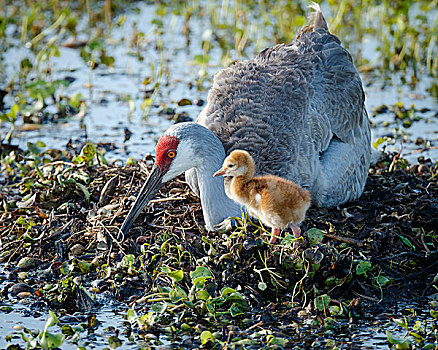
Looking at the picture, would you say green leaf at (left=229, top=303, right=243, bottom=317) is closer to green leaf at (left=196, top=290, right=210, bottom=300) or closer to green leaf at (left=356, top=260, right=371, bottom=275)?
green leaf at (left=196, top=290, right=210, bottom=300)

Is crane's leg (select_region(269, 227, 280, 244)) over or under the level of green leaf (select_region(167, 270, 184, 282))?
over

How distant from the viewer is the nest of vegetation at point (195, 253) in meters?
6.02

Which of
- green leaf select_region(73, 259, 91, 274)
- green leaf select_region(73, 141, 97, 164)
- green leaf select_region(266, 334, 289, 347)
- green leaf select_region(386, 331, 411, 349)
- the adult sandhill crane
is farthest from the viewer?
green leaf select_region(73, 141, 97, 164)

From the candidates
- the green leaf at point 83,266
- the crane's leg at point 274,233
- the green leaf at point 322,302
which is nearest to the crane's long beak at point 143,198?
the green leaf at point 83,266

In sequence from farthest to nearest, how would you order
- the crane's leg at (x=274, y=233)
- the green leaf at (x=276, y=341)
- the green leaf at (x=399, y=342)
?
the crane's leg at (x=274, y=233), the green leaf at (x=276, y=341), the green leaf at (x=399, y=342)

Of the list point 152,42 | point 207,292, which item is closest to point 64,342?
point 207,292

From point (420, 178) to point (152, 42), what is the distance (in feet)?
19.2

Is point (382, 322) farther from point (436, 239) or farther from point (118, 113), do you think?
point (118, 113)

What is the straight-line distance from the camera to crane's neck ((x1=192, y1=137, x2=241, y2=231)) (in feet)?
21.8

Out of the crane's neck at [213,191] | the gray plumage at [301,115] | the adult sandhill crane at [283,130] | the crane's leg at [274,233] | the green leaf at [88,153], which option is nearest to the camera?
the crane's leg at [274,233]

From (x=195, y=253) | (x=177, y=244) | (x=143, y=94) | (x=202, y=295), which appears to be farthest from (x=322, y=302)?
(x=143, y=94)

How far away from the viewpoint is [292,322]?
18.9 feet

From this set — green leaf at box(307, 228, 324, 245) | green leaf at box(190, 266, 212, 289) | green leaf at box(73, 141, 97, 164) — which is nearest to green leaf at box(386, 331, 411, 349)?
green leaf at box(307, 228, 324, 245)

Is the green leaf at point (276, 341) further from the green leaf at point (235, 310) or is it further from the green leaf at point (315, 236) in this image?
the green leaf at point (315, 236)
